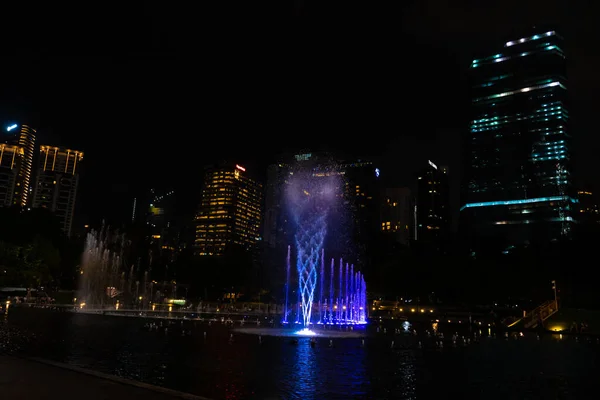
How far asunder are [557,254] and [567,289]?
19.7 feet

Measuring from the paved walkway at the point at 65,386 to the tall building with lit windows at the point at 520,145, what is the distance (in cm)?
13370

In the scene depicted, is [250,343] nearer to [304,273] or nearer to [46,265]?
[46,265]

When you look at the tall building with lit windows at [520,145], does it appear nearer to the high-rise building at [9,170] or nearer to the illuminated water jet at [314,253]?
the illuminated water jet at [314,253]

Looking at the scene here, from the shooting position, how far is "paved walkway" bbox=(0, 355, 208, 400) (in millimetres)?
8156

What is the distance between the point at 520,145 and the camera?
147 meters

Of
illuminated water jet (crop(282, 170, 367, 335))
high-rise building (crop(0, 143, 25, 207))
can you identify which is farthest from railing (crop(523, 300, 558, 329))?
high-rise building (crop(0, 143, 25, 207))

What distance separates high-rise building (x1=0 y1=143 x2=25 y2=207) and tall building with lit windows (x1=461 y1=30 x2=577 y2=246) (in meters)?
163

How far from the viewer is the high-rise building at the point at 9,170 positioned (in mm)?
177750

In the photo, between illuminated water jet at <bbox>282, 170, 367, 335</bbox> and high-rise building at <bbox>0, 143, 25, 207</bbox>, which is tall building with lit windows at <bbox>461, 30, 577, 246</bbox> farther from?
high-rise building at <bbox>0, 143, 25, 207</bbox>

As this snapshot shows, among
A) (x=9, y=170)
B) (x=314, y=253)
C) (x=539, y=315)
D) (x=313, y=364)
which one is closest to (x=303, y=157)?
(x=314, y=253)

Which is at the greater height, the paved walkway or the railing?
the railing

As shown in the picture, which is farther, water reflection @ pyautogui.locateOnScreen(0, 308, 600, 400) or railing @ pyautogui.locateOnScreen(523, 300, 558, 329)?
railing @ pyautogui.locateOnScreen(523, 300, 558, 329)

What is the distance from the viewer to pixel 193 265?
284 feet

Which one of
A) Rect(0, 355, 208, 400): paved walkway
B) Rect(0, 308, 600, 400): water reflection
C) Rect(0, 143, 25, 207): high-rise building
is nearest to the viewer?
Rect(0, 355, 208, 400): paved walkway
